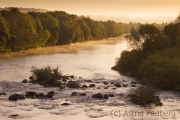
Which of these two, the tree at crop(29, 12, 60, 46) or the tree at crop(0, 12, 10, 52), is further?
the tree at crop(29, 12, 60, 46)

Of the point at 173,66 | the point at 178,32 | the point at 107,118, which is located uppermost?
the point at 178,32

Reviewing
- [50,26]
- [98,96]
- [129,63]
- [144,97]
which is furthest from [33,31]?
[144,97]

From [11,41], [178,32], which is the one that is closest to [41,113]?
[178,32]


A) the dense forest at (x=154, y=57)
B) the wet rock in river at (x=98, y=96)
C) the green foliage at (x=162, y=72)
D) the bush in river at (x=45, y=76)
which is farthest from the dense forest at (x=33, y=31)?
the wet rock in river at (x=98, y=96)

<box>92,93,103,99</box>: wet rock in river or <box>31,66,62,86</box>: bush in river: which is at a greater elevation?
<box>31,66,62,86</box>: bush in river

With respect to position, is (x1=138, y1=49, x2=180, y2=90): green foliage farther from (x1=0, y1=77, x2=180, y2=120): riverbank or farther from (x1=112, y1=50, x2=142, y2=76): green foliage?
(x1=112, y1=50, x2=142, y2=76): green foliage

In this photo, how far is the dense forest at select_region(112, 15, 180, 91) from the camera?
4781cm

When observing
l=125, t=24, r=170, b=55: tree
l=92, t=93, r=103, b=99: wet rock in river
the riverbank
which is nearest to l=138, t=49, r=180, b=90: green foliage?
the riverbank

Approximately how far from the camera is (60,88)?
4559 centimetres

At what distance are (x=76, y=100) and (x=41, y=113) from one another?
22.3 ft

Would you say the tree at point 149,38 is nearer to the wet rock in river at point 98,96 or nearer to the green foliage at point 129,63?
the green foliage at point 129,63

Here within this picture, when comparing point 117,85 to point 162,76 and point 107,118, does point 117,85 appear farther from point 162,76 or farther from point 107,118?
point 107,118

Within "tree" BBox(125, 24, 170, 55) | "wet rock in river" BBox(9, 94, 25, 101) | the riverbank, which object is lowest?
the riverbank

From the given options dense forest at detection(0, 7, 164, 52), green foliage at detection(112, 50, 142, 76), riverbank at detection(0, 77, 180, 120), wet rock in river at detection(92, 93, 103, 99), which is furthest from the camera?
dense forest at detection(0, 7, 164, 52)
